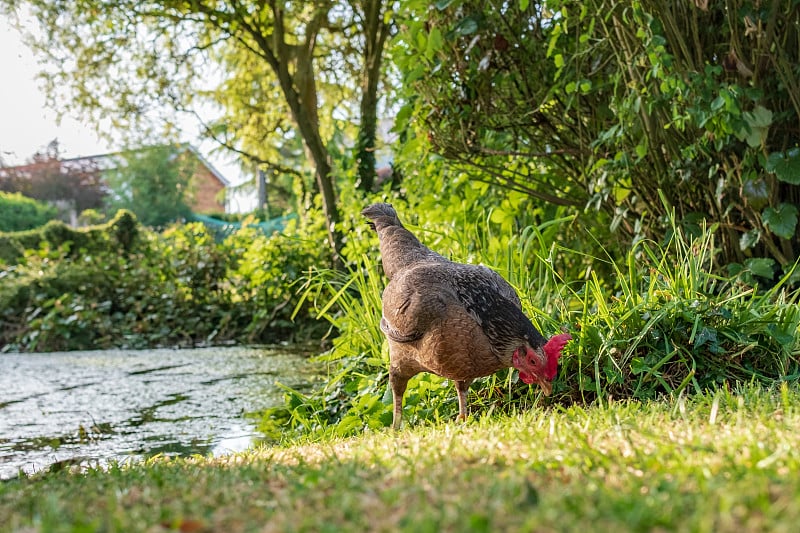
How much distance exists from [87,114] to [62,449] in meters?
10.4

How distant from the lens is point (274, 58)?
11234mm

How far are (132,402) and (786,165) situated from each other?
4.73m

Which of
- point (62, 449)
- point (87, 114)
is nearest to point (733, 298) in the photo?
point (62, 449)

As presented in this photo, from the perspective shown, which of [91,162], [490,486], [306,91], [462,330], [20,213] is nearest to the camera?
[490,486]

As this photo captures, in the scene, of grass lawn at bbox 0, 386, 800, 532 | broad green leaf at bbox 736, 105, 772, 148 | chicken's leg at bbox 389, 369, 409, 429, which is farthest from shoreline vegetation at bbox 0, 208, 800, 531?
broad green leaf at bbox 736, 105, 772, 148

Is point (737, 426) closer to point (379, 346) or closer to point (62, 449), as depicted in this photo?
point (379, 346)

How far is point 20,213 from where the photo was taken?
34719mm

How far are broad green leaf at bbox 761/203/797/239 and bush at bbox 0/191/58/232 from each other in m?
33.8

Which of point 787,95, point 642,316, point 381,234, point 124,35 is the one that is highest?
point 124,35

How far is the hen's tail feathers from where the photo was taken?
4.06 m

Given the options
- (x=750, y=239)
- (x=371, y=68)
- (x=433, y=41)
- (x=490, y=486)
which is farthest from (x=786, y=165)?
(x=371, y=68)

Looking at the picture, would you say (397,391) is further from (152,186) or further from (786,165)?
(152,186)

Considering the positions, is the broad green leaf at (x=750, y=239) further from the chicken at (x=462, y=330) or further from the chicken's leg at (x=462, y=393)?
the chicken's leg at (x=462, y=393)

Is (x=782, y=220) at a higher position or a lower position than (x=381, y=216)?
lower
